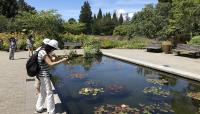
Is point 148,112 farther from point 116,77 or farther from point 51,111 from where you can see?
point 116,77

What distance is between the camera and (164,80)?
12203 millimetres

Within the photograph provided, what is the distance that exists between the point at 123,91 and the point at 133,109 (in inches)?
89.9

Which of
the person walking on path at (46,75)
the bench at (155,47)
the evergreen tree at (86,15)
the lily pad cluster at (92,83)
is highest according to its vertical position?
the evergreen tree at (86,15)

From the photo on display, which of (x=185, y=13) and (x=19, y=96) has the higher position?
(x=185, y=13)

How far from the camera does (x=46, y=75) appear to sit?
6363 mm

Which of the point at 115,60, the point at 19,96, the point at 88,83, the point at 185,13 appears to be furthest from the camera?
the point at 185,13

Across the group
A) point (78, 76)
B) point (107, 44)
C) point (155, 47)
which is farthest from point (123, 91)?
point (107, 44)

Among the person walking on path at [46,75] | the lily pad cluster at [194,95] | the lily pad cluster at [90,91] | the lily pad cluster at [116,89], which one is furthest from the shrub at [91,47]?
the person walking on path at [46,75]

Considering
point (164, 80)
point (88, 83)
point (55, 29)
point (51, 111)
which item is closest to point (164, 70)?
point (164, 80)

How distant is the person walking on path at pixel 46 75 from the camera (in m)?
6.21

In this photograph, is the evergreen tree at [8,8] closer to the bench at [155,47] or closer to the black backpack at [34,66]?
the bench at [155,47]

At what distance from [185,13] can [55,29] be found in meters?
12.5

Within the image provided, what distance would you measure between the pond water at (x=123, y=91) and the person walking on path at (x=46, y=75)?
4.32ft

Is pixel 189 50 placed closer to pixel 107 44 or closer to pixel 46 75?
pixel 107 44
